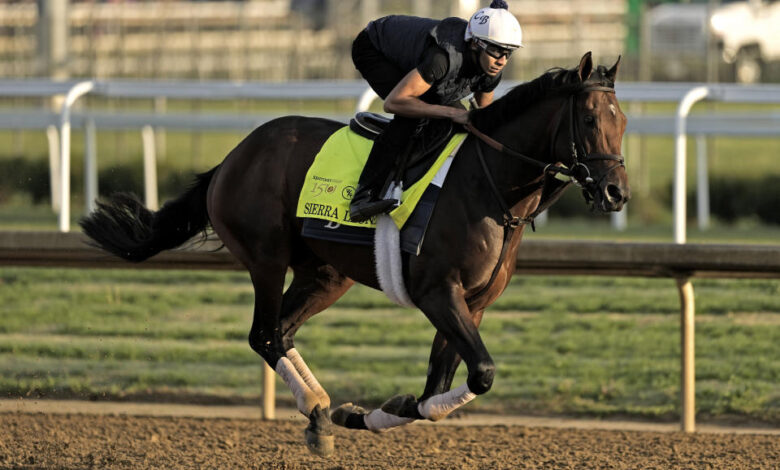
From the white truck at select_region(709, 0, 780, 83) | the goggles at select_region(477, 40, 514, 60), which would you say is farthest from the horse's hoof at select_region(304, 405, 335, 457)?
the white truck at select_region(709, 0, 780, 83)

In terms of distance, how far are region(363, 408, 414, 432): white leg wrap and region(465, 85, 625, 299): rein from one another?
1.79ft

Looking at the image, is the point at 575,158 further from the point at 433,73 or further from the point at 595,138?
the point at 433,73

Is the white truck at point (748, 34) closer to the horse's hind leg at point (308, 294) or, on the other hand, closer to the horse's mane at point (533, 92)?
the horse's hind leg at point (308, 294)

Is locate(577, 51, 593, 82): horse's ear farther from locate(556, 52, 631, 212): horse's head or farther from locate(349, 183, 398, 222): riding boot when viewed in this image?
locate(349, 183, 398, 222): riding boot

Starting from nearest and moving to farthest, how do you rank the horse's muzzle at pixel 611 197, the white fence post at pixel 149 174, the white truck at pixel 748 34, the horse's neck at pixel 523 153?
the horse's muzzle at pixel 611 197 → the horse's neck at pixel 523 153 → the white fence post at pixel 149 174 → the white truck at pixel 748 34

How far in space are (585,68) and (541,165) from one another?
0.36 metres

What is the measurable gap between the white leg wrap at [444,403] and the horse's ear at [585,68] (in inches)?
44.5

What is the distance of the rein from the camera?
405cm

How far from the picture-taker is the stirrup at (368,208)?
450 cm

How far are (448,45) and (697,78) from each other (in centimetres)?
→ 783

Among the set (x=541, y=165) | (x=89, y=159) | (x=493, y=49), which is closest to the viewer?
(x=541, y=165)

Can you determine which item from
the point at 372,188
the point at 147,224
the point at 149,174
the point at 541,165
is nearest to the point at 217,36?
the point at 149,174

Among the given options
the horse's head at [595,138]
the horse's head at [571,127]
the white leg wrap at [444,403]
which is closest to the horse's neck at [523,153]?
the horse's head at [571,127]

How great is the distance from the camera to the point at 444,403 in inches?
176
